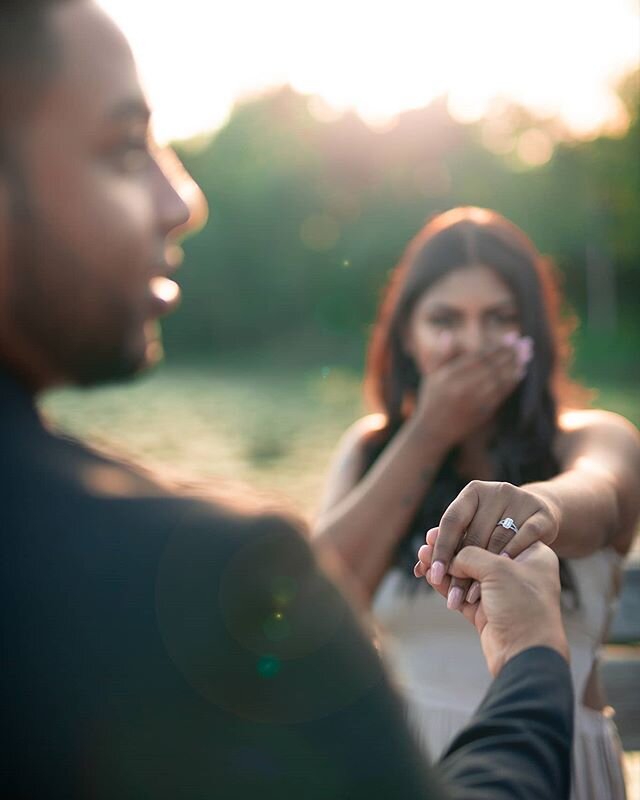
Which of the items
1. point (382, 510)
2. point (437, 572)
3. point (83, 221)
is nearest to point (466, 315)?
point (382, 510)

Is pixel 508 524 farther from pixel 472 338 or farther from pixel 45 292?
pixel 472 338

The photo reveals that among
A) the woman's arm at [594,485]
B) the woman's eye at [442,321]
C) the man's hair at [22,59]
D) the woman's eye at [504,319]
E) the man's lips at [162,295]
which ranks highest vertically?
the woman's eye at [442,321]

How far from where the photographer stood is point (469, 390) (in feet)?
8.14

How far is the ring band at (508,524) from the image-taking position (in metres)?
1.30

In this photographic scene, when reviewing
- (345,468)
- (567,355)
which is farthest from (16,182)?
(567,355)

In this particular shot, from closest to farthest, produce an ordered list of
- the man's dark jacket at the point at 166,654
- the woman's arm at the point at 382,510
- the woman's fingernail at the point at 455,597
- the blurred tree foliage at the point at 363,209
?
the man's dark jacket at the point at 166,654 < the woman's fingernail at the point at 455,597 < the woman's arm at the point at 382,510 < the blurred tree foliage at the point at 363,209

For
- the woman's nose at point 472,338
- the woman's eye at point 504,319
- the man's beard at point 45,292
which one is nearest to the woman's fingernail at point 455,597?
the man's beard at point 45,292

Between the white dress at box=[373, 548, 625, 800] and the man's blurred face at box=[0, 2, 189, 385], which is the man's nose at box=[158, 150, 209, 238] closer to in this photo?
the man's blurred face at box=[0, 2, 189, 385]

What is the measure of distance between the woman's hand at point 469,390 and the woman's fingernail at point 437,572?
128 centimetres

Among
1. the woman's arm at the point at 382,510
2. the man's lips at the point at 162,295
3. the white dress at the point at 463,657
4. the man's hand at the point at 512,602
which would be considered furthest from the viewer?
the woman's arm at the point at 382,510

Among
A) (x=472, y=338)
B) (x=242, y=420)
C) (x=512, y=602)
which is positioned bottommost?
(x=512, y=602)

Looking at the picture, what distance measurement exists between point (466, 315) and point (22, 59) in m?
2.07

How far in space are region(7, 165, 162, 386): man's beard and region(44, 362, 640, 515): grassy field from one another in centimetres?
654

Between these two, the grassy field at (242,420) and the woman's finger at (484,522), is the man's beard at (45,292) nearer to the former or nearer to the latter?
the woman's finger at (484,522)
